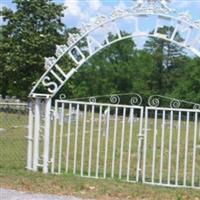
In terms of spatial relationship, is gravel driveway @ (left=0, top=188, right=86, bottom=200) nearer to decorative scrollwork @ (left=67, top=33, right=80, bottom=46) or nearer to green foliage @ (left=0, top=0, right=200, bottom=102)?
decorative scrollwork @ (left=67, top=33, right=80, bottom=46)

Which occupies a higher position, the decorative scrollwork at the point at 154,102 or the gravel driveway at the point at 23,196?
the decorative scrollwork at the point at 154,102

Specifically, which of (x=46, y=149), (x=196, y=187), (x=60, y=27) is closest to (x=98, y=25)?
(x=46, y=149)

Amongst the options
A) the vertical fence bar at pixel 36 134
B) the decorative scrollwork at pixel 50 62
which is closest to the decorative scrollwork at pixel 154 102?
the decorative scrollwork at pixel 50 62

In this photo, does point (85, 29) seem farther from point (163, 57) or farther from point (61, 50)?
point (163, 57)

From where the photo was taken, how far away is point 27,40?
5019cm

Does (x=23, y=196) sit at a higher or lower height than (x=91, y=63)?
lower

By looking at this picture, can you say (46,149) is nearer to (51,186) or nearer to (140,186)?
(51,186)

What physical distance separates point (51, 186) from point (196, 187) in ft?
8.41

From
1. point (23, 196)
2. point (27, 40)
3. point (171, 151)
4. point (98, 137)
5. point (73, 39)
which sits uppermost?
point (27, 40)

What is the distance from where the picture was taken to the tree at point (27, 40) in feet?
162

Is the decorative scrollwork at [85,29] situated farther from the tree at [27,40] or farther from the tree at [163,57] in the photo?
the tree at [163,57]

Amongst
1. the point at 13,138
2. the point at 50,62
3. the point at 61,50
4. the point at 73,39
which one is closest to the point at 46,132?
the point at 50,62

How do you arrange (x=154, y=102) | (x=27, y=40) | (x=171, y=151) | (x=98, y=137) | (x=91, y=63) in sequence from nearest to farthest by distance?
(x=154, y=102) < (x=98, y=137) < (x=171, y=151) < (x=27, y=40) < (x=91, y=63)

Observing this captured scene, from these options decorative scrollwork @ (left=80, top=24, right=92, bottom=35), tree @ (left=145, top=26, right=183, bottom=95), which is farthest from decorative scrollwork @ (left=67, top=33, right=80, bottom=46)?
tree @ (left=145, top=26, right=183, bottom=95)
